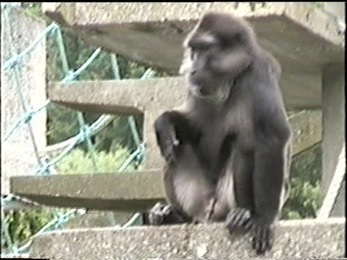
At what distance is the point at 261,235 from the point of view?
2.55 meters

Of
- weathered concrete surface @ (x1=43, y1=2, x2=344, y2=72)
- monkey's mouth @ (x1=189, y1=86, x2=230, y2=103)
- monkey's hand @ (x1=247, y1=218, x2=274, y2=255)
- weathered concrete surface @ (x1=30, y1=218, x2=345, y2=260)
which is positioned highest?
weathered concrete surface @ (x1=43, y1=2, x2=344, y2=72)

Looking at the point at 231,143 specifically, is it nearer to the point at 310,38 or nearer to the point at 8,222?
the point at 310,38

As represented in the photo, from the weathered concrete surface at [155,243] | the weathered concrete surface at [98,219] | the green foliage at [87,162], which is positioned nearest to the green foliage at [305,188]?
the green foliage at [87,162]

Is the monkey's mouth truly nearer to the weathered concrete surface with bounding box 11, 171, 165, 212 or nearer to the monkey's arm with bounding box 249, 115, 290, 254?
the monkey's arm with bounding box 249, 115, 290, 254

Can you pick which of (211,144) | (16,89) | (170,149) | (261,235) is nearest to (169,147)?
(170,149)

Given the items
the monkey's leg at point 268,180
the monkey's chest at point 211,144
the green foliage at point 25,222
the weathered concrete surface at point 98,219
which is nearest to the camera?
the monkey's leg at point 268,180

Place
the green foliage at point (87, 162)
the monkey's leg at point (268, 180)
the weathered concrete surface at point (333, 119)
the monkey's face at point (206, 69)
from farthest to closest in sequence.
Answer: the green foliage at point (87, 162)
the weathered concrete surface at point (333, 119)
the monkey's face at point (206, 69)
the monkey's leg at point (268, 180)

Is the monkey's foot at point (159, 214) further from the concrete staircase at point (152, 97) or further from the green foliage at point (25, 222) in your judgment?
the green foliage at point (25, 222)

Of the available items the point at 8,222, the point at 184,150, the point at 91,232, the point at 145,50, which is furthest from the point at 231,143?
the point at 8,222

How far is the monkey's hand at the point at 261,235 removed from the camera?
2425 millimetres

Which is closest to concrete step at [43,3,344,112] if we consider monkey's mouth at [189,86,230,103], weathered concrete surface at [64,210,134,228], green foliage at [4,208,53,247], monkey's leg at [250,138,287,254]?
monkey's mouth at [189,86,230,103]

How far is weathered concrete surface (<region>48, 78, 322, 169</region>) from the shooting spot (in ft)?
11.0

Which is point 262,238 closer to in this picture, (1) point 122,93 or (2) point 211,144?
(2) point 211,144

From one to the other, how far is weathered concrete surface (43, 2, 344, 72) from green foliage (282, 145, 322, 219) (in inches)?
116
